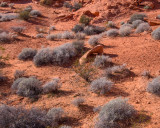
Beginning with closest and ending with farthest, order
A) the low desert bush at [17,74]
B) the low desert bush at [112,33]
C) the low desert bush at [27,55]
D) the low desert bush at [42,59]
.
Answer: the low desert bush at [17,74] → the low desert bush at [42,59] → the low desert bush at [27,55] → the low desert bush at [112,33]

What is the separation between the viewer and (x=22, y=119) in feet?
14.4

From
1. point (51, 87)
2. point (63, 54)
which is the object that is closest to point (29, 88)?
point (51, 87)

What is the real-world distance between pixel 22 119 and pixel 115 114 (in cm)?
232

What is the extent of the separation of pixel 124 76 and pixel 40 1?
20.2 metres

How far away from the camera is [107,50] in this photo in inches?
357

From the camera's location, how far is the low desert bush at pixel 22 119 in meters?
4.30

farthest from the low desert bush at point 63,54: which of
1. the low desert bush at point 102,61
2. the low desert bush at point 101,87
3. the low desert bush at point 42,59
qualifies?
the low desert bush at point 101,87

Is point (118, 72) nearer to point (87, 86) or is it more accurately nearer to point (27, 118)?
point (87, 86)

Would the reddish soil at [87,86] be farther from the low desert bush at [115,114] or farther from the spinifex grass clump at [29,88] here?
the low desert bush at [115,114]

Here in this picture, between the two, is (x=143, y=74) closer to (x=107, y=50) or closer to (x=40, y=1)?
(x=107, y=50)

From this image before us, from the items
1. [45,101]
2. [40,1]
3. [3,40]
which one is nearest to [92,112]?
[45,101]

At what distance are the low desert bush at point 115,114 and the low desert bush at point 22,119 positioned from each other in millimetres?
1264

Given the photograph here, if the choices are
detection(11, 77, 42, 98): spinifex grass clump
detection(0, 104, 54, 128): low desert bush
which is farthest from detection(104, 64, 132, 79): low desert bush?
detection(0, 104, 54, 128): low desert bush

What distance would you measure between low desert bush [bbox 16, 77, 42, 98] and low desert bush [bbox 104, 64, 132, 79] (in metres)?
2.61
